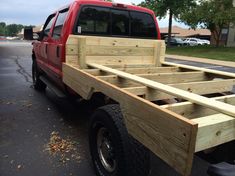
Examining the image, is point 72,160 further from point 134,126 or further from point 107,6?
point 107,6

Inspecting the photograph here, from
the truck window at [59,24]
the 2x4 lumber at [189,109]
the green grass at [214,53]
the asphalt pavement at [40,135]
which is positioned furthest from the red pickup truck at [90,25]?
the green grass at [214,53]

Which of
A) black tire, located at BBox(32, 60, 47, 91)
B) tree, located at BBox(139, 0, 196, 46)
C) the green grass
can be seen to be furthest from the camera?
tree, located at BBox(139, 0, 196, 46)

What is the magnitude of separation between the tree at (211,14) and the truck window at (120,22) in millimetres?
22722

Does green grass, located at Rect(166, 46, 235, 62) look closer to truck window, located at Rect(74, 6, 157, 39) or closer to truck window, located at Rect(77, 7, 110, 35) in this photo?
truck window, located at Rect(74, 6, 157, 39)

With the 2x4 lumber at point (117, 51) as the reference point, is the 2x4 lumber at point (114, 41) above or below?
above

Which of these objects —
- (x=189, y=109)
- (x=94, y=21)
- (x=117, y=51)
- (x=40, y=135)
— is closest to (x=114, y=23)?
(x=94, y=21)

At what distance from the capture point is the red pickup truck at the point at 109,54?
2.39 metres

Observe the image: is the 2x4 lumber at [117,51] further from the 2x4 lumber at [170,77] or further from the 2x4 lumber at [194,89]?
the 2x4 lumber at [194,89]

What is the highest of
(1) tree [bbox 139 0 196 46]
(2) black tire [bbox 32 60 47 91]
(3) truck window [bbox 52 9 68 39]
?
(1) tree [bbox 139 0 196 46]

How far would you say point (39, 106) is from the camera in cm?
576

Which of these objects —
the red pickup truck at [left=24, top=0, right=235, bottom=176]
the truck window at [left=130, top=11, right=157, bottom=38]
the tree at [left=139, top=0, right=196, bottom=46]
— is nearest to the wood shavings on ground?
the red pickup truck at [left=24, top=0, right=235, bottom=176]

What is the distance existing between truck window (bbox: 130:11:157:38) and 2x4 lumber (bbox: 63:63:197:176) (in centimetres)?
270

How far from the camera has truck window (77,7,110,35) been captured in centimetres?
435

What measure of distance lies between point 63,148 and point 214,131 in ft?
8.41
